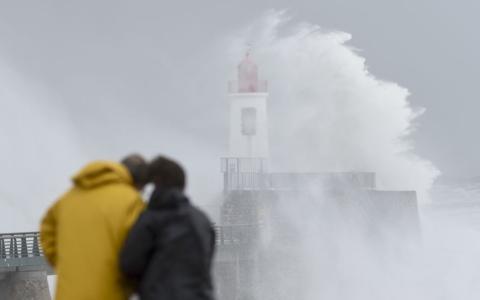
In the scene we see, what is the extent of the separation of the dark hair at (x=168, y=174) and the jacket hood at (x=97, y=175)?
13cm

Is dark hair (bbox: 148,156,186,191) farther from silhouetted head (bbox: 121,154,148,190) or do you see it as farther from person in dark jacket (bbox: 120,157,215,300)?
silhouetted head (bbox: 121,154,148,190)

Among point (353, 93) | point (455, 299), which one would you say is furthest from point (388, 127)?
point (455, 299)

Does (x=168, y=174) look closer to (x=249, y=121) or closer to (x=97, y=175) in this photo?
(x=97, y=175)

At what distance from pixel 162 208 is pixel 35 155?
89.9 ft

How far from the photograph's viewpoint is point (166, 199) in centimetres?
425

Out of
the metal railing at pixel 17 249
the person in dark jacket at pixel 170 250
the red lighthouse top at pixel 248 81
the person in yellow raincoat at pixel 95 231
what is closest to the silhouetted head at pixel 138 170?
the person in yellow raincoat at pixel 95 231

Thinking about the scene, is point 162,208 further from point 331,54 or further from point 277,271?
point 331,54

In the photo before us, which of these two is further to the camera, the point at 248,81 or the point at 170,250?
the point at 248,81

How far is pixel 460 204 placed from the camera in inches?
1586

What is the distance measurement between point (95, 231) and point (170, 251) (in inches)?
10.6

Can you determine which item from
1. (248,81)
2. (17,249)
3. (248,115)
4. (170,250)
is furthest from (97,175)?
(248,115)

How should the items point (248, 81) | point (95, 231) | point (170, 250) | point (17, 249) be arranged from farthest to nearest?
point (248, 81), point (17, 249), point (95, 231), point (170, 250)

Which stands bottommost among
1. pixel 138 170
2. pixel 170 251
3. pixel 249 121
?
pixel 170 251

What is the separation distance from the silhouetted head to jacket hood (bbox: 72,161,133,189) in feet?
0.45
